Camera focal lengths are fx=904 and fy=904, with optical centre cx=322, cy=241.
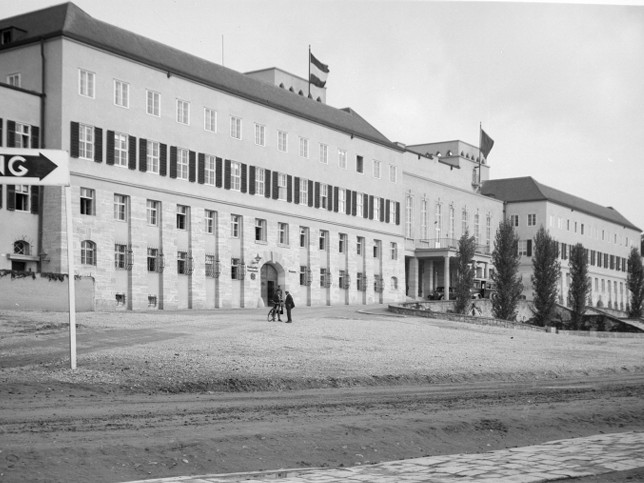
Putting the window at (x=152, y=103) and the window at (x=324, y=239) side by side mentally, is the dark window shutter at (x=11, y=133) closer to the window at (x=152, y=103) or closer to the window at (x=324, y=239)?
the window at (x=152, y=103)

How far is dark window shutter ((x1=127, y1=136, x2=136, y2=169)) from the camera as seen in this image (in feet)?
156

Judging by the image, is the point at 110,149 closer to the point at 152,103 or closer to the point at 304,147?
the point at 152,103

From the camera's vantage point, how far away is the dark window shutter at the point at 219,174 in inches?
2133

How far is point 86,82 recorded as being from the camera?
45.0 metres

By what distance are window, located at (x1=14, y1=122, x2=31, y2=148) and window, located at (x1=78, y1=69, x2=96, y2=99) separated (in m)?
3.32

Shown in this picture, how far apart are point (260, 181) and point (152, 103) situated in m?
10.8

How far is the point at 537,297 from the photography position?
65688 mm

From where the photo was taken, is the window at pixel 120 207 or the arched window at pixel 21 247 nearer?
the arched window at pixel 21 247

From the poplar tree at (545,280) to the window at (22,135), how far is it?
37866 mm

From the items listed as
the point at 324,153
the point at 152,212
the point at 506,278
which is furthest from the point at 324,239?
the point at 152,212

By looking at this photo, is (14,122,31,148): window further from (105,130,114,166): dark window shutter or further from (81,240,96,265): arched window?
(81,240,96,265): arched window

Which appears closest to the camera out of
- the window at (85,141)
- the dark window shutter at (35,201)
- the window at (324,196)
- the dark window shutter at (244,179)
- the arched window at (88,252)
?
the dark window shutter at (35,201)

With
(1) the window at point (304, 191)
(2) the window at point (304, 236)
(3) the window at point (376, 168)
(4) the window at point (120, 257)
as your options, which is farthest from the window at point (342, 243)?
(4) the window at point (120, 257)

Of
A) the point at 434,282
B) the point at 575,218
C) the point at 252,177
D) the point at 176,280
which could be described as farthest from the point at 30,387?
the point at 575,218
